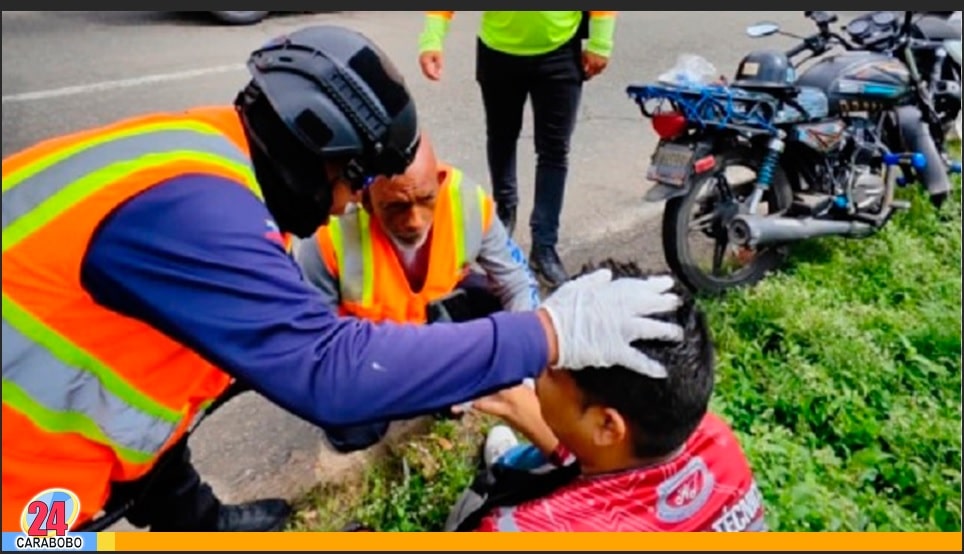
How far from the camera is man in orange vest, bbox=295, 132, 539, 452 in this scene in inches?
89.0

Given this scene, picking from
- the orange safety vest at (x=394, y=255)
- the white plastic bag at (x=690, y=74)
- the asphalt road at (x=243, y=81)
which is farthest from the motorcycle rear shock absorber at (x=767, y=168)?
the orange safety vest at (x=394, y=255)

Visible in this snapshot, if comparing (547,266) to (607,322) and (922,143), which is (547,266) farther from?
(607,322)

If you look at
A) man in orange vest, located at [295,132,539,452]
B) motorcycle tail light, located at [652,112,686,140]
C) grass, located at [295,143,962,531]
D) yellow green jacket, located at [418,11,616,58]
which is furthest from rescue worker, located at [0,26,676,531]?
motorcycle tail light, located at [652,112,686,140]

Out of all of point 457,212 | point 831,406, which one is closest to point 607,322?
point 457,212

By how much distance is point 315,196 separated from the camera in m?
1.55

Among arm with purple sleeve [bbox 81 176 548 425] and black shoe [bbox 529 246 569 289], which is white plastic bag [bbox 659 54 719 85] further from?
arm with purple sleeve [bbox 81 176 548 425]

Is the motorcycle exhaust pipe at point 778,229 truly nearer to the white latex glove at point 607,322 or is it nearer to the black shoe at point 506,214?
the black shoe at point 506,214

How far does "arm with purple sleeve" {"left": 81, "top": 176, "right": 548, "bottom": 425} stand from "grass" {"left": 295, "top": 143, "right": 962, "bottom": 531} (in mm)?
1111

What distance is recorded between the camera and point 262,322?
4.37 ft

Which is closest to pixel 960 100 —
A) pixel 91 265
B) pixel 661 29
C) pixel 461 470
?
pixel 661 29

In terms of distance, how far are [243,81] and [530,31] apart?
2.68 metres

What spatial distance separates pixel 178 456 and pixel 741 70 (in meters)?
2.33

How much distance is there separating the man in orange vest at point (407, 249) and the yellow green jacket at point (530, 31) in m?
1.00

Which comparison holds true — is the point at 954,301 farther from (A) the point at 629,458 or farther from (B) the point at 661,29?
(B) the point at 661,29
